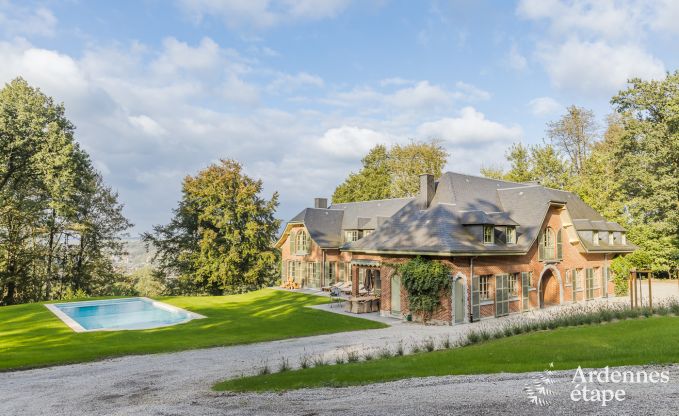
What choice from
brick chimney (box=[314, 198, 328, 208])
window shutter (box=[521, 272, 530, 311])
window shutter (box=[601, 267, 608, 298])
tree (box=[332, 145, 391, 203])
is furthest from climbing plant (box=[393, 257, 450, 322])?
tree (box=[332, 145, 391, 203])

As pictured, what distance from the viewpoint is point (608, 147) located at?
42781 mm

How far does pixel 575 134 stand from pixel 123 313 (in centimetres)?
4465

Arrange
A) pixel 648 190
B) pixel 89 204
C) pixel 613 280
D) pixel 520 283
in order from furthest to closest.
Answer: pixel 89 204 < pixel 648 190 < pixel 613 280 < pixel 520 283

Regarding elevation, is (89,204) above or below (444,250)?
above

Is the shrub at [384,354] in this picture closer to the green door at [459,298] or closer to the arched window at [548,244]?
the green door at [459,298]

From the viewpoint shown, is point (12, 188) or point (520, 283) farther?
point (12, 188)

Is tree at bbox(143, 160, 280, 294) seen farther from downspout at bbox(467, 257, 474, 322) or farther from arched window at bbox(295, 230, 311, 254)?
downspout at bbox(467, 257, 474, 322)

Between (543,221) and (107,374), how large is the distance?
69.9ft

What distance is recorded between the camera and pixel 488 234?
21.2 metres

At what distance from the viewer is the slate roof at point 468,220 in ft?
67.0

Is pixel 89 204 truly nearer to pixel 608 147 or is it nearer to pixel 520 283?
pixel 520 283

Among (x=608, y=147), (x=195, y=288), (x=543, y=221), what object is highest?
(x=608, y=147)

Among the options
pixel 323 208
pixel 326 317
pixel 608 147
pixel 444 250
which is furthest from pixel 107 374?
pixel 608 147

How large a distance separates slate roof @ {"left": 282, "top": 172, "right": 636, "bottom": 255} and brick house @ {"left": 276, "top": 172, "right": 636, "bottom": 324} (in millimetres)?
56
